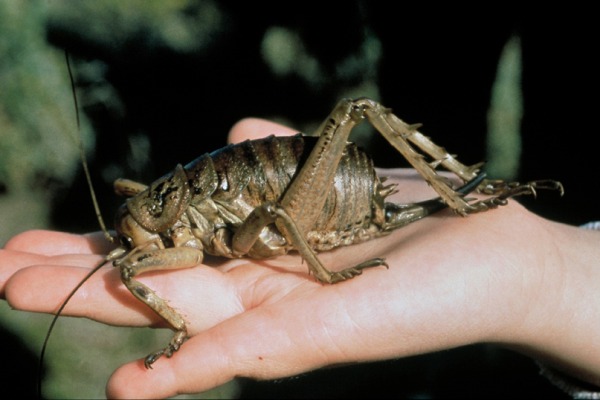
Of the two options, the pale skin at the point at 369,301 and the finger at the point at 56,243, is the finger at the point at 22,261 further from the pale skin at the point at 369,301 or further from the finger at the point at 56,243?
the finger at the point at 56,243

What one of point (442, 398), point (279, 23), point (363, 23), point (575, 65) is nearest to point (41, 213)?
point (279, 23)

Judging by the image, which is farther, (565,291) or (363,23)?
(363,23)

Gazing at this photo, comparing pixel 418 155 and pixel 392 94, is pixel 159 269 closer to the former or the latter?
pixel 418 155

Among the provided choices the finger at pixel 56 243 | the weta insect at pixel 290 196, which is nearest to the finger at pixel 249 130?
the weta insect at pixel 290 196

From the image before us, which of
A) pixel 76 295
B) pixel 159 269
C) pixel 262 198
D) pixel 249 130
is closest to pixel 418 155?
pixel 262 198

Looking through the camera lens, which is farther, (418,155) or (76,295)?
(418,155)

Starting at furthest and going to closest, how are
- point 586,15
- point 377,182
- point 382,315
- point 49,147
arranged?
point 49,147, point 586,15, point 377,182, point 382,315

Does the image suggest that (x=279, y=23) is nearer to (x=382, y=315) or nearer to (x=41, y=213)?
(x=41, y=213)
